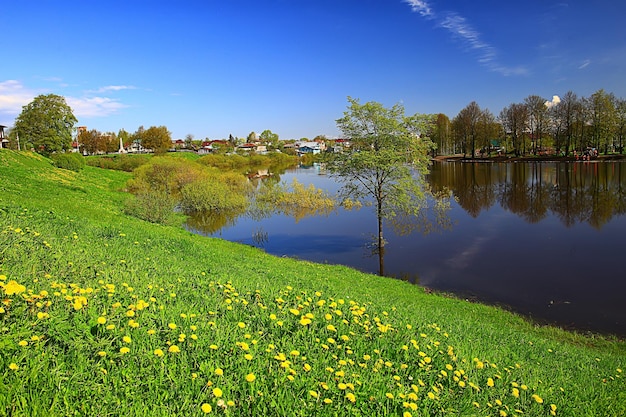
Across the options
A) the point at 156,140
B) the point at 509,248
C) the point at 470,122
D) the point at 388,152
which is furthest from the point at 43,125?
the point at 470,122

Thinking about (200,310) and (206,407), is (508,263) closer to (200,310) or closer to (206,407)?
(200,310)

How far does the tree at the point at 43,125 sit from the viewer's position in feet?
212

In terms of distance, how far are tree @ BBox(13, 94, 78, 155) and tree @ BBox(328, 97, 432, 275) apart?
60.0m

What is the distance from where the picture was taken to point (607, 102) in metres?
83.9

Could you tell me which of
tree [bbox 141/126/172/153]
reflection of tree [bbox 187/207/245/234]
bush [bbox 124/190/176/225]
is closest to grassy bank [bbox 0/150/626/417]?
bush [bbox 124/190/176/225]

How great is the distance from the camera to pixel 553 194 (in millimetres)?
43000

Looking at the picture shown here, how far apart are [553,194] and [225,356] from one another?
4686 cm

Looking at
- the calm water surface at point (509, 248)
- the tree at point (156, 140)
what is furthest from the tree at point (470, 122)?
the tree at point (156, 140)

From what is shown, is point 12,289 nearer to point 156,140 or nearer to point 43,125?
point 43,125

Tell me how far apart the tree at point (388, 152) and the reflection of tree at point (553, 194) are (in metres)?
14.8

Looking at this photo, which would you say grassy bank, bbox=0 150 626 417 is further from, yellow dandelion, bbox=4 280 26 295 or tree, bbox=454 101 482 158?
tree, bbox=454 101 482 158

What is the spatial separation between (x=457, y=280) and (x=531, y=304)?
3708 mm

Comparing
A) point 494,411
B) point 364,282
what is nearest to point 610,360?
point 494,411

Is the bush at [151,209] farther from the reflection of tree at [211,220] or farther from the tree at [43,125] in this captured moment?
the tree at [43,125]
